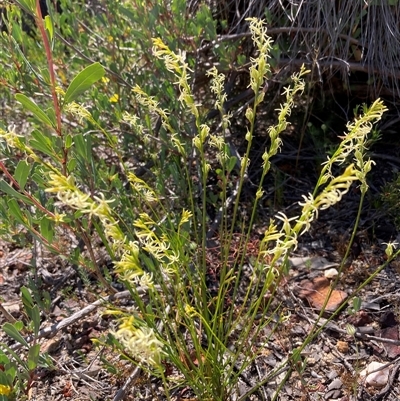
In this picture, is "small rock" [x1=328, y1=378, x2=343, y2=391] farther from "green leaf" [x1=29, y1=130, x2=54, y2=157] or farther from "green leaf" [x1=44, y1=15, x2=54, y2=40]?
"green leaf" [x1=44, y1=15, x2=54, y2=40]

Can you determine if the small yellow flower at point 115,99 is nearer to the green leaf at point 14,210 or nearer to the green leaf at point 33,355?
the green leaf at point 14,210

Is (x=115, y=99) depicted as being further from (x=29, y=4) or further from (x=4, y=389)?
(x=4, y=389)

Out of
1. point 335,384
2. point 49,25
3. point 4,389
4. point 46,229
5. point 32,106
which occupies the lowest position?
point 335,384

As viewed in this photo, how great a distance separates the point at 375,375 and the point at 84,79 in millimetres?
1232

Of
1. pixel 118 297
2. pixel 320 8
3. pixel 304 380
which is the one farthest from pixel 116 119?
pixel 304 380

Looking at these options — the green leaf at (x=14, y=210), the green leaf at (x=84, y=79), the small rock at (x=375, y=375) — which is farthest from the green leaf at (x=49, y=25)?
the small rock at (x=375, y=375)

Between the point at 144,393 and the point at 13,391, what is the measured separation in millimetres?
416

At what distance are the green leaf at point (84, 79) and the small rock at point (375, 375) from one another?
1194 millimetres

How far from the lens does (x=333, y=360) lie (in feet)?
5.67

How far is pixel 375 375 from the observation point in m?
1.64

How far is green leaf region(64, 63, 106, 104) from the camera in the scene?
1245mm

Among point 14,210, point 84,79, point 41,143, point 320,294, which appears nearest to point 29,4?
point 84,79

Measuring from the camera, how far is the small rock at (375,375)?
1.62 metres

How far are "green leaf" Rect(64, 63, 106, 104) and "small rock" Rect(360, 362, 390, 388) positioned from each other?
1.19 meters
